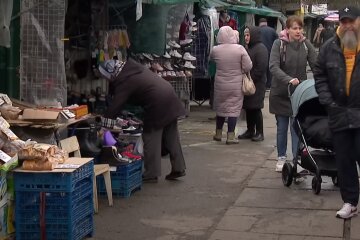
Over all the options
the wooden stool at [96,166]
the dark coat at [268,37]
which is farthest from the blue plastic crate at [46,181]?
the dark coat at [268,37]

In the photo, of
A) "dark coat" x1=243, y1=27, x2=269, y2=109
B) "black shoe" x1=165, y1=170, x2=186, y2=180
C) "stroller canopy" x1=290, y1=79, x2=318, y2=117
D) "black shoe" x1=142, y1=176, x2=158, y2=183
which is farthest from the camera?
"dark coat" x1=243, y1=27, x2=269, y2=109

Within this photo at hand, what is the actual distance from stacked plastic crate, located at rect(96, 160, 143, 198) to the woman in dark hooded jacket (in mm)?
3903

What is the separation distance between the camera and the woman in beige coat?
1002cm

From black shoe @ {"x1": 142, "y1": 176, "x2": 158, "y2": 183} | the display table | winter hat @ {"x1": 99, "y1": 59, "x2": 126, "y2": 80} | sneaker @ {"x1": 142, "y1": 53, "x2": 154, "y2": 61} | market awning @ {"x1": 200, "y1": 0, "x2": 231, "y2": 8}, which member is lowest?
black shoe @ {"x1": 142, "y1": 176, "x2": 158, "y2": 183}

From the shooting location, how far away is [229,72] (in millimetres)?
10078

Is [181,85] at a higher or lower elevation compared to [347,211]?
higher

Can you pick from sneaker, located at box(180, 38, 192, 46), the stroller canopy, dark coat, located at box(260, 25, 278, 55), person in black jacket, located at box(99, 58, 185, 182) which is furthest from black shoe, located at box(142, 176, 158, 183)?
dark coat, located at box(260, 25, 278, 55)

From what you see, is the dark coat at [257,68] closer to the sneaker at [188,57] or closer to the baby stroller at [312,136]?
the sneaker at [188,57]

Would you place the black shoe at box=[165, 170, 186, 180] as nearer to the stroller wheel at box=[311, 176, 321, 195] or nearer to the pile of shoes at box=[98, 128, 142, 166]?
the pile of shoes at box=[98, 128, 142, 166]

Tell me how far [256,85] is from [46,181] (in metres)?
6.07

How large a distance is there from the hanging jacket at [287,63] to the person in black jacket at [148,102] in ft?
3.95

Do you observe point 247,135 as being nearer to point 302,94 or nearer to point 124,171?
point 302,94

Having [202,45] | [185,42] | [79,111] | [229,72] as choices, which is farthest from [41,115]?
[202,45]

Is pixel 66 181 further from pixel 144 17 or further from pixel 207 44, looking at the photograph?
pixel 207 44
